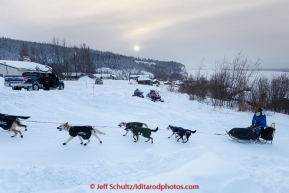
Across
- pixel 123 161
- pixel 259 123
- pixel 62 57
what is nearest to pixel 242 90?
pixel 259 123

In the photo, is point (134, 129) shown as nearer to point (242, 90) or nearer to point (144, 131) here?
point (144, 131)

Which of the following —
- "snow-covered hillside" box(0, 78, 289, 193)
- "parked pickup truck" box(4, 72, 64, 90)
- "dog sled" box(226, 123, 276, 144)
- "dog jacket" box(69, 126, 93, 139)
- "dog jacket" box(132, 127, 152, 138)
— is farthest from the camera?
"parked pickup truck" box(4, 72, 64, 90)

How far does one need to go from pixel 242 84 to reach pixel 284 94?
26.5 feet

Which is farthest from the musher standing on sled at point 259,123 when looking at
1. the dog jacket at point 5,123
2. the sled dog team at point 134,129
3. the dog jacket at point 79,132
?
the dog jacket at point 5,123

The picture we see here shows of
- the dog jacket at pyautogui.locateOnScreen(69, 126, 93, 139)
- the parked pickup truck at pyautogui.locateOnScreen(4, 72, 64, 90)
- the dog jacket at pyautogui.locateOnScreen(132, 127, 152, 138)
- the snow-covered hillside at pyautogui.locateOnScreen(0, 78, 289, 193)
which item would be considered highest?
the parked pickup truck at pyautogui.locateOnScreen(4, 72, 64, 90)

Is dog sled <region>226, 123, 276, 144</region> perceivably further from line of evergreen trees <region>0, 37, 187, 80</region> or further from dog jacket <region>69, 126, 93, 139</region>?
line of evergreen trees <region>0, 37, 187, 80</region>

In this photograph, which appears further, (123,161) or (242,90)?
(242,90)

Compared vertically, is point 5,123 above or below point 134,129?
above

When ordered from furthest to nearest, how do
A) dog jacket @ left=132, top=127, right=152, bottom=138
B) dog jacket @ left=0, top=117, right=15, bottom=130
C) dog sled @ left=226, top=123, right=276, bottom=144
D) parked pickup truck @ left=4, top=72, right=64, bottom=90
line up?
parked pickup truck @ left=4, top=72, right=64, bottom=90
dog sled @ left=226, top=123, right=276, bottom=144
dog jacket @ left=132, top=127, right=152, bottom=138
dog jacket @ left=0, top=117, right=15, bottom=130

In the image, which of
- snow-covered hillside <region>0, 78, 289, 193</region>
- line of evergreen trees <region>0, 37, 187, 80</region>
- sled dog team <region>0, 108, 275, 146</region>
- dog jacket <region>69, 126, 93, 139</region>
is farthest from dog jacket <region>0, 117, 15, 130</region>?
line of evergreen trees <region>0, 37, 187, 80</region>

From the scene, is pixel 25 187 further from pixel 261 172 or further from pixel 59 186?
pixel 261 172

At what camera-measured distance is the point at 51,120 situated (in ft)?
27.4

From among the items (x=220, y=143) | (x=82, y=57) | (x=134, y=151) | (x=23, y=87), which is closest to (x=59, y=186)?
(x=134, y=151)

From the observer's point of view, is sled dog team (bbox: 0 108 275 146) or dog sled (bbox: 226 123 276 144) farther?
dog sled (bbox: 226 123 276 144)
